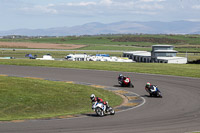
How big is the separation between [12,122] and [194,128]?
10.6 meters

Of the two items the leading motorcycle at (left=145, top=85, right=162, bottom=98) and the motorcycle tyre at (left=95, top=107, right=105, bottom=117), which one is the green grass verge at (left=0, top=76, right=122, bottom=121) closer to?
the motorcycle tyre at (left=95, top=107, right=105, bottom=117)

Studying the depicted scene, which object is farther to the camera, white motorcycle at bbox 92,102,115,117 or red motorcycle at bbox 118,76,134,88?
red motorcycle at bbox 118,76,134,88

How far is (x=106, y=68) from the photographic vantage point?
57.1 metres

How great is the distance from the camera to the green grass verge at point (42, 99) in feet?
80.6

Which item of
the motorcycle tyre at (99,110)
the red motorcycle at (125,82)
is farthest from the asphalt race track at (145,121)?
the red motorcycle at (125,82)

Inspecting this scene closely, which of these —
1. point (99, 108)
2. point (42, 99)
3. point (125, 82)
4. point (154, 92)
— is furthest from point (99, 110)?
point (125, 82)

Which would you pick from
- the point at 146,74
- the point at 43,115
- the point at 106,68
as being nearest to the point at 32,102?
the point at 43,115

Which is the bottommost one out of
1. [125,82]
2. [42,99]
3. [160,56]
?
[42,99]

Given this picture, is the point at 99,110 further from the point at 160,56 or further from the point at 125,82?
the point at 160,56

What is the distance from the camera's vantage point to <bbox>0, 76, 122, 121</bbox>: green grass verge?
80.6ft

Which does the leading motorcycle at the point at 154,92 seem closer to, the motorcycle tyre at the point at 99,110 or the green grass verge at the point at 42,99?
the green grass verge at the point at 42,99

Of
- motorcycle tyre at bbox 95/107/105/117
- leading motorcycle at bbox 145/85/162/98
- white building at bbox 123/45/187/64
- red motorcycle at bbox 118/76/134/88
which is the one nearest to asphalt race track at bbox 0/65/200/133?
motorcycle tyre at bbox 95/107/105/117

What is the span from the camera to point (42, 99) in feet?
93.5

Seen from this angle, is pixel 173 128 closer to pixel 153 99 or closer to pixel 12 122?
pixel 12 122
